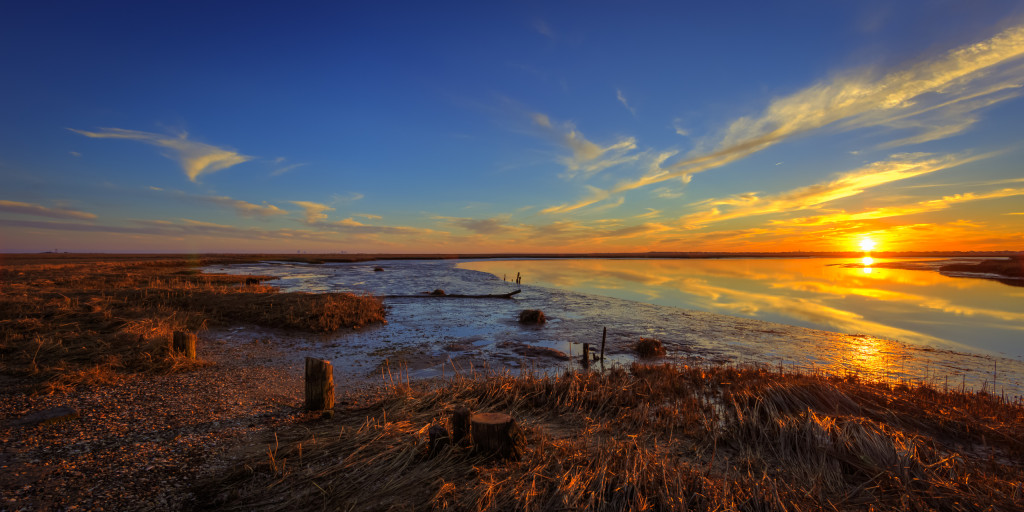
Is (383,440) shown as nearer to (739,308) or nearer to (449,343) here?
(449,343)

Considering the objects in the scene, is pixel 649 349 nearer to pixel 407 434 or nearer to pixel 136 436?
pixel 407 434

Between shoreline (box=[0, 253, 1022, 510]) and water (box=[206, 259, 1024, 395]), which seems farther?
water (box=[206, 259, 1024, 395])

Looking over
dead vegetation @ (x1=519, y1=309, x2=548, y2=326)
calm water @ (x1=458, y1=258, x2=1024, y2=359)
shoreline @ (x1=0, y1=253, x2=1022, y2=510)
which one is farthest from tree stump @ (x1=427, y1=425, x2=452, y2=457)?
calm water @ (x1=458, y1=258, x2=1024, y2=359)

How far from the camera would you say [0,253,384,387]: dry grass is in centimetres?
1046

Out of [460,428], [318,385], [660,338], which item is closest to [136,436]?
[318,385]

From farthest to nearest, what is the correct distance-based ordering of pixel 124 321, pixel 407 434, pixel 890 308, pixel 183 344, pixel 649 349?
1. pixel 890 308
2. pixel 649 349
3. pixel 124 321
4. pixel 183 344
5. pixel 407 434

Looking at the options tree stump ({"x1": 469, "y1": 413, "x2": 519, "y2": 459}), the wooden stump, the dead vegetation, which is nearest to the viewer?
tree stump ({"x1": 469, "y1": 413, "x2": 519, "y2": 459})

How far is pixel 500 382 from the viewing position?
9.39 m

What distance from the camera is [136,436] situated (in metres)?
6.78

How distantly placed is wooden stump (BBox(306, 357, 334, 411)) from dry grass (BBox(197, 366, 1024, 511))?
45 centimetres

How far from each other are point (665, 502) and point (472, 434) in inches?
106

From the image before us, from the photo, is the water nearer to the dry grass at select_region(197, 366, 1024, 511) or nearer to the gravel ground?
the dry grass at select_region(197, 366, 1024, 511)

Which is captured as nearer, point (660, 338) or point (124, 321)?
point (124, 321)

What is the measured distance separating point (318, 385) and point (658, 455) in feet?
22.5
